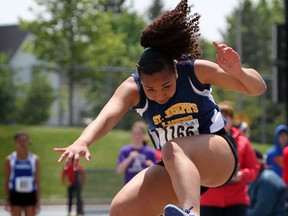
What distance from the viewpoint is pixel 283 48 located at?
13820mm

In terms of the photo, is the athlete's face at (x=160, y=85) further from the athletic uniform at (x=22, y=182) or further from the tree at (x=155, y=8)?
the tree at (x=155, y=8)

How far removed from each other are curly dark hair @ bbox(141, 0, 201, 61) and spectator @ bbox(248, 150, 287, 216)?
246 inches

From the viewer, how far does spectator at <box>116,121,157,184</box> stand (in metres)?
10.7

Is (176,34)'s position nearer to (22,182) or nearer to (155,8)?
(22,182)

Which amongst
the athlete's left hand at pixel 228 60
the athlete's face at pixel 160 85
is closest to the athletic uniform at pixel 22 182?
the athlete's face at pixel 160 85

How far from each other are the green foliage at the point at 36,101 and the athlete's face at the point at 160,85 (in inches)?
801

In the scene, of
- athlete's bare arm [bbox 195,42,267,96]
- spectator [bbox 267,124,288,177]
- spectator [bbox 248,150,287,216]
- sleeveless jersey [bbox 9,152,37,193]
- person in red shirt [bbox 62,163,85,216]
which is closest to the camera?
athlete's bare arm [bbox 195,42,267,96]

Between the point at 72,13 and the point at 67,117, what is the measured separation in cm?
Result: 746

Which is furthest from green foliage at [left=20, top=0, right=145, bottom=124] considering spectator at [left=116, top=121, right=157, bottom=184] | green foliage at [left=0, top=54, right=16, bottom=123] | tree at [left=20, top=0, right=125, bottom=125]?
spectator at [left=116, top=121, right=157, bottom=184]

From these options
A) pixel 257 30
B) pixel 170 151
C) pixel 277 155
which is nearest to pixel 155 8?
pixel 257 30

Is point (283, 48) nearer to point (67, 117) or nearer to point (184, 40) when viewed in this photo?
point (184, 40)

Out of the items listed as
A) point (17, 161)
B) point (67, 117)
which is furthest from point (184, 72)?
point (67, 117)

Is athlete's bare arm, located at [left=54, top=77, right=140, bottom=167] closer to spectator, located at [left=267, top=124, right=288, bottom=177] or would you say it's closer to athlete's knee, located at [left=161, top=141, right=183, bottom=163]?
athlete's knee, located at [left=161, top=141, right=183, bottom=163]

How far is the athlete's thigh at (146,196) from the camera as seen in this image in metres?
5.40
